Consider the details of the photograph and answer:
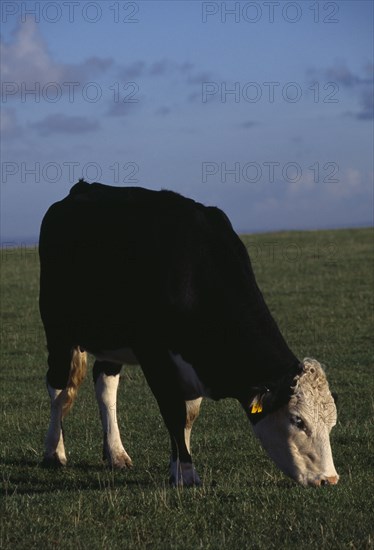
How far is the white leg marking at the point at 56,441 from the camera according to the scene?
1011 cm

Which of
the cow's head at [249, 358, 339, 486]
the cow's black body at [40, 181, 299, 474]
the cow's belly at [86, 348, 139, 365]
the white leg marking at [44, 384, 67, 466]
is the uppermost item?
the cow's black body at [40, 181, 299, 474]

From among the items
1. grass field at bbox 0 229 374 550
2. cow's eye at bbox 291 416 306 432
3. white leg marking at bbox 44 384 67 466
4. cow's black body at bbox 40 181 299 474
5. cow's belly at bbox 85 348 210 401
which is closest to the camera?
grass field at bbox 0 229 374 550

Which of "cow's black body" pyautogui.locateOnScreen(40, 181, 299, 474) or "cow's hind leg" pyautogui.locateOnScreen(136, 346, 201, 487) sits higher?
"cow's black body" pyautogui.locateOnScreen(40, 181, 299, 474)

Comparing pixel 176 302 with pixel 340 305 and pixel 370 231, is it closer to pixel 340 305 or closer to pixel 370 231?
pixel 340 305

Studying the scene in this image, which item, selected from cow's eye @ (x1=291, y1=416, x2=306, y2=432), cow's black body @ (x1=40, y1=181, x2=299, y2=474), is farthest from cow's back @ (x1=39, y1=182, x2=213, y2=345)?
cow's eye @ (x1=291, y1=416, x2=306, y2=432)

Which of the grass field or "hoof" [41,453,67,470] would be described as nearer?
the grass field

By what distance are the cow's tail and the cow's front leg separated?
21 cm

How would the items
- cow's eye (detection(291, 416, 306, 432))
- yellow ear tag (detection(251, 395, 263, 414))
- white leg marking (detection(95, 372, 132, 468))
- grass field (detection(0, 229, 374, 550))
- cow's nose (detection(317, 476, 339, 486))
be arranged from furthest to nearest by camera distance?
white leg marking (detection(95, 372, 132, 468)) → yellow ear tag (detection(251, 395, 263, 414)) → cow's eye (detection(291, 416, 306, 432)) → cow's nose (detection(317, 476, 339, 486)) → grass field (detection(0, 229, 374, 550))

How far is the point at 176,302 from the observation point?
8.88 metres

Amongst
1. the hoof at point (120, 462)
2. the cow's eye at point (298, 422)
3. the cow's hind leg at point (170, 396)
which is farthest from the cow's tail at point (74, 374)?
the cow's eye at point (298, 422)

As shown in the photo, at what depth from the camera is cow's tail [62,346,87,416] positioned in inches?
416

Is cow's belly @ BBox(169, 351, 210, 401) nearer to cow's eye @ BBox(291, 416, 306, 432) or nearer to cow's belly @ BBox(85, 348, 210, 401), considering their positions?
cow's belly @ BBox(85, 348, 210, 401)

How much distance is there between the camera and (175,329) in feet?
29.0

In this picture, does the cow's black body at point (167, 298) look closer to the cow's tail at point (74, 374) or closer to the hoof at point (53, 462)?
the cow's tail at point (74, 374)
